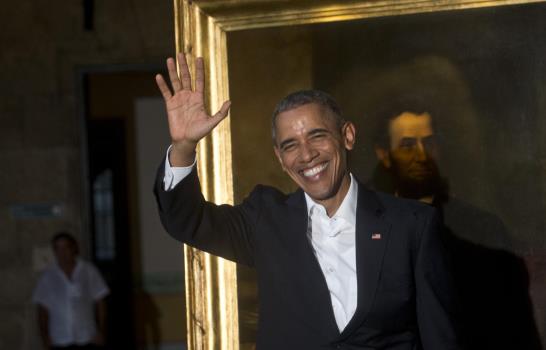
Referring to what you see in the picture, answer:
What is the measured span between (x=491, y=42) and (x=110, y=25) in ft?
11.6

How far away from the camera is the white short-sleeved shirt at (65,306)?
659 centimetres

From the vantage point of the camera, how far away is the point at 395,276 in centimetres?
291

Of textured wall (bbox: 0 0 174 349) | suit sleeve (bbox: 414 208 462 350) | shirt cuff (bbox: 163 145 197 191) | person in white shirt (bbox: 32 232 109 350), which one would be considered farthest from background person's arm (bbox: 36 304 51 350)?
suit sleeve (bbox: 414 208 462 350)

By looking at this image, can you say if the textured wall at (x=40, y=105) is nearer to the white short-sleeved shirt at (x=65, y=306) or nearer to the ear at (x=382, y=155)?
the white short-sleeved shirt at (x=65, y=306)

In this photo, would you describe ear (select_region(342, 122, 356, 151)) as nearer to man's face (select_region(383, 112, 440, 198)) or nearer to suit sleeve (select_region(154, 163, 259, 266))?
suit sleeve (select_region(154, 163, 259, 266))

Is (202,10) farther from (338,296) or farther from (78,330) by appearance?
(78,330)

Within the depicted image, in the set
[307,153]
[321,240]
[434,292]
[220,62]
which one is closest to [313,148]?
[307,153]

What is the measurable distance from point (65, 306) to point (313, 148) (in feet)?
13.3

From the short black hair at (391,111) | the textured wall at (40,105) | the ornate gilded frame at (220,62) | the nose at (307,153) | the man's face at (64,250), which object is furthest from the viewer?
the textured wall at (40,105)

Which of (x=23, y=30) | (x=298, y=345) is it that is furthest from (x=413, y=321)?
(x=23, y=30)

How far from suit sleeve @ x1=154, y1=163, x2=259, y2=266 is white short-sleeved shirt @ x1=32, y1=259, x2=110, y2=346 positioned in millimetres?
3725

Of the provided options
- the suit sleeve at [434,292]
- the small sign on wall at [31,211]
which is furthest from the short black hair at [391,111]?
the small sign on wall at [31,211]

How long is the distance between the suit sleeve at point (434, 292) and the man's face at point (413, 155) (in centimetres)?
94

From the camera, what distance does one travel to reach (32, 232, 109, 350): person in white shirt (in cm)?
657
